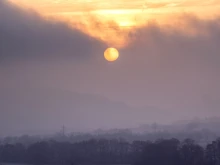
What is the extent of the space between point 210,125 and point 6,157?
11491 centimetres

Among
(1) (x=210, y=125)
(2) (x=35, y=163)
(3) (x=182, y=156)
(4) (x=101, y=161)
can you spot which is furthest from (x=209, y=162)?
(1) (x=210, y=125)

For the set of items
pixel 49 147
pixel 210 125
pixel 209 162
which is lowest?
pixel 209 162

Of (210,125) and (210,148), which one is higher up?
(210,125)

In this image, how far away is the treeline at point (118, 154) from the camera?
35.2 meters

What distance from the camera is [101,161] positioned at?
1566 inches

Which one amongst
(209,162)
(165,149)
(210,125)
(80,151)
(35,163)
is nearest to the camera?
(209,162)

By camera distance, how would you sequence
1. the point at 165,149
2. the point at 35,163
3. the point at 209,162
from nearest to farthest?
1. the point at 209,162
2. the point at 165,149
3. the point at 35,163

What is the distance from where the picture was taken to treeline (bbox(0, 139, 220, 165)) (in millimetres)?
35219

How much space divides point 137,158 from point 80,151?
570 cm

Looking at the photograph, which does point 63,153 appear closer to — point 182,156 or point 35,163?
point 35,163

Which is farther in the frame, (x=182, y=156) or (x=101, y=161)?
(x=101, y=161)

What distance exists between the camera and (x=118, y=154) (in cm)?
4059

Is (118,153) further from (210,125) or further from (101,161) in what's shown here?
(210,125)

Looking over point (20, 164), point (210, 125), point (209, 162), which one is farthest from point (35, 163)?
point (210, 125)
